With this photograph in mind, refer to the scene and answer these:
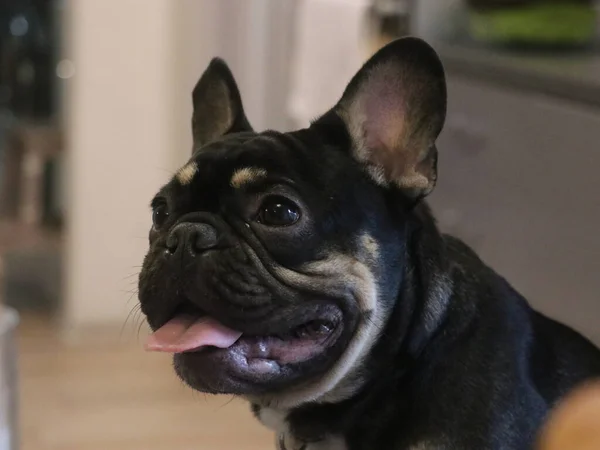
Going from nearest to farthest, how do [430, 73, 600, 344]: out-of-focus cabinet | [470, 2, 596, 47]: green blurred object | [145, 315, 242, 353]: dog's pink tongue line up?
[145, 315, 242, 353]: dog's pink tongue
[430, 73, 600, 344]: out-of-focus cabinet
[470, 2, 596, 47]: green blurred object

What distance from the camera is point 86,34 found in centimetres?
269

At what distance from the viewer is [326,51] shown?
6.28ft

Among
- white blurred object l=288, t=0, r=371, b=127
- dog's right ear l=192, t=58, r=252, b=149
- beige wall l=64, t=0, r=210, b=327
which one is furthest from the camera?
beige wall l=64, t=0, r=210, b=327

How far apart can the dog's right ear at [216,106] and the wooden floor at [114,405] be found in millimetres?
1060

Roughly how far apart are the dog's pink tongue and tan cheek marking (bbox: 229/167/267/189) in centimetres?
13

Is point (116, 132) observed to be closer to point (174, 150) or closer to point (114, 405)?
point (174, 150)

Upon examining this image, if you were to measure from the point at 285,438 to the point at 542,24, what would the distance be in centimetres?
106

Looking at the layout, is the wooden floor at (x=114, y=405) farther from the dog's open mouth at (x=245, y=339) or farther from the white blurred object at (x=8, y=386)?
the dog's open mouth at (x=245, y=339)

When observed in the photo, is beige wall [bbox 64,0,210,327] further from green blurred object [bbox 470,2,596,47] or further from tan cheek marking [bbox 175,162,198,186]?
tan cheek marking [bbox 175,162,198,186]

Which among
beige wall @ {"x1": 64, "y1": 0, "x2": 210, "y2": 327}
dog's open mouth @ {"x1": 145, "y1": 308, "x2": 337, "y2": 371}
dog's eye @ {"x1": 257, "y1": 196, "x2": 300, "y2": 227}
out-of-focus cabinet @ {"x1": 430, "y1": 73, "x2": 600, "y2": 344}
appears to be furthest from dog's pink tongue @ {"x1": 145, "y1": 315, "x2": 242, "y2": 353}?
beige wall @ {"x1": 64, "y1": 0, "x2": 210, "y2": 327}

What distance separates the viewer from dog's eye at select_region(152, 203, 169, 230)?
36.7 inches

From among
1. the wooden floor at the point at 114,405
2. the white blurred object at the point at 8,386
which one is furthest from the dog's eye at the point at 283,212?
the wooden floor at the point at 114,405

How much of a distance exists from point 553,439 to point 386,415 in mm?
426

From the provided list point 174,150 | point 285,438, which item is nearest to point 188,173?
point 285,438
